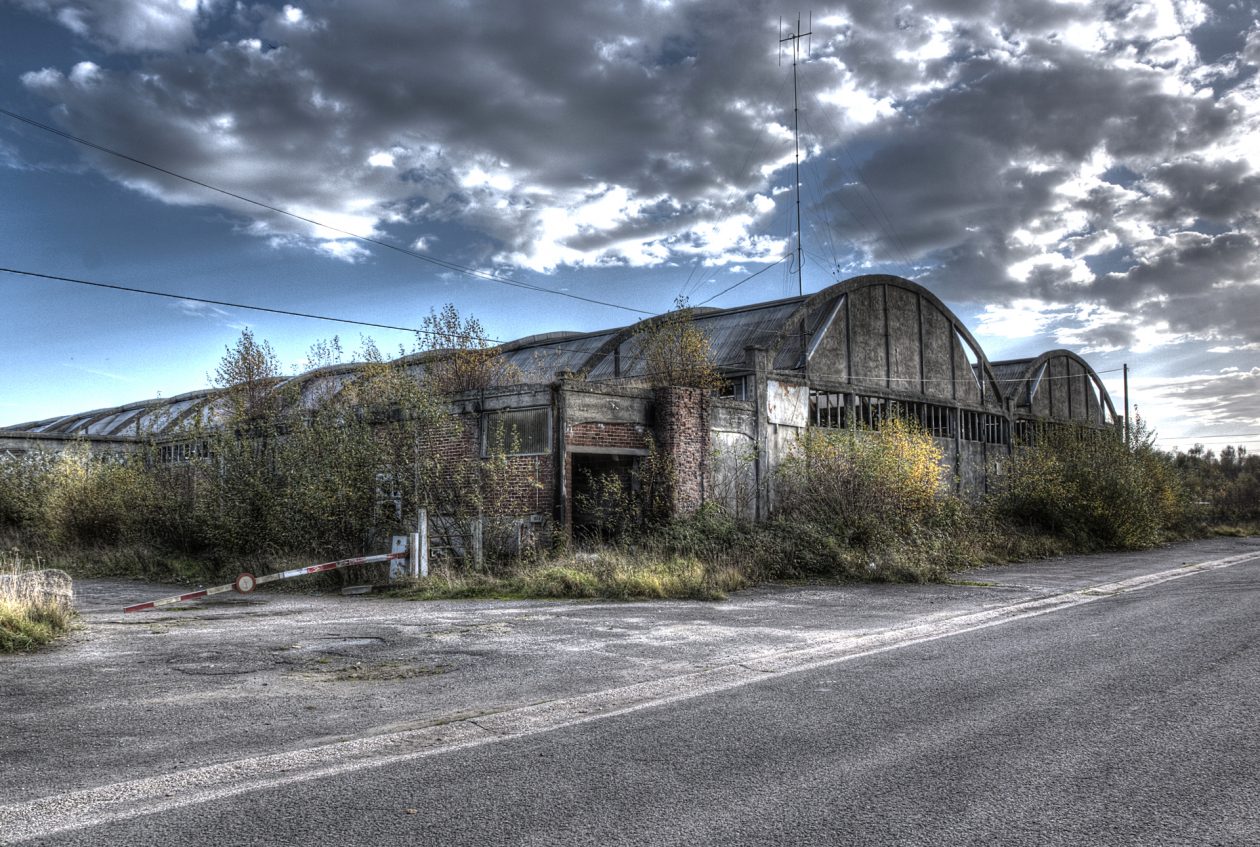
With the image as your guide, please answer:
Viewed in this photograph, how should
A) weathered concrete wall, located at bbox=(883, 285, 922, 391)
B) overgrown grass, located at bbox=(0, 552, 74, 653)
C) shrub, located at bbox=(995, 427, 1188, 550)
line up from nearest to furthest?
overgrown grass, located at bbox=(0, 552, 74, 653) < shrub, located at bbox=(995, 427, 1188, 550) < weathered concrete wall, located at bbox=(883, 285, 922, 391)

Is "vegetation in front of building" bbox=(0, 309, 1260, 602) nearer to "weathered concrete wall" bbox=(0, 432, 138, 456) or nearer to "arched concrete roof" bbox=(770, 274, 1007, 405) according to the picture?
"arched concrete roof" bbox=(770, 274, 1007, 405)

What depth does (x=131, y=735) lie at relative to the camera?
5387 millimetres

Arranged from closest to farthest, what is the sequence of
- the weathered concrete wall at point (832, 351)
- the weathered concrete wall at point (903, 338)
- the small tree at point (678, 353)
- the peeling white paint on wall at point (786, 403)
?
the peeling white paint on wall at point (786, 403) → the small tree at point (678, 353) → the weathered concrete wall at point (832, 351) → the weathered concrete wall at point (903, 338)

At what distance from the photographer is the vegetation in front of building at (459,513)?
15188mm

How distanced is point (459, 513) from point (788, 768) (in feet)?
38.1

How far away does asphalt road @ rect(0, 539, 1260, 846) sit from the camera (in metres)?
3.78

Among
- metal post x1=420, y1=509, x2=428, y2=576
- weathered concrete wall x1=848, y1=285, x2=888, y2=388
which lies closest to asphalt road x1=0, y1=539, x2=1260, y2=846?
metal post x1=420, y1=509, x2=428, y2=576

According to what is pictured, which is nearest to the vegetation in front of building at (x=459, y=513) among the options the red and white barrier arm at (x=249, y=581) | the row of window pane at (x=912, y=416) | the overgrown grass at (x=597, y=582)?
the overgrown grass at (x=597, y=582)

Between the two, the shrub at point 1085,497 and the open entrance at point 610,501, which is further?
the shrub at point 1085,497

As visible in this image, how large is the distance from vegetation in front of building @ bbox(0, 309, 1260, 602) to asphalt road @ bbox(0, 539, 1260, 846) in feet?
20.7

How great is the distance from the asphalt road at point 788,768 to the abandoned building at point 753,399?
368 inches

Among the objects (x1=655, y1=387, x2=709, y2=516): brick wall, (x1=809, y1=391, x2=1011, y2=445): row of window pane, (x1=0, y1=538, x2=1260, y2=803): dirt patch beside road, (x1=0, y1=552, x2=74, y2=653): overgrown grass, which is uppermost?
(x1=809, y1=391, x2=1011, y2=445): row of window pane

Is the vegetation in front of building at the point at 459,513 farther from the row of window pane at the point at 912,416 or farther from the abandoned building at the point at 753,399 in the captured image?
the row of window pane at the point at 912,416

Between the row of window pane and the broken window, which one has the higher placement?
the row of window pane
